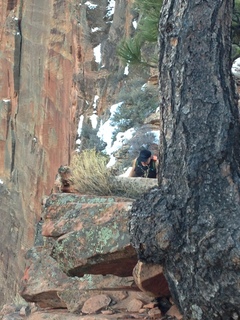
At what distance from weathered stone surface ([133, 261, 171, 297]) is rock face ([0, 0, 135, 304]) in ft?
56.7

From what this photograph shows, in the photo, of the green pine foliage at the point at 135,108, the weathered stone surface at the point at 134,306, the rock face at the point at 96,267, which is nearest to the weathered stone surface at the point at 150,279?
the rock face at the point at 96,267

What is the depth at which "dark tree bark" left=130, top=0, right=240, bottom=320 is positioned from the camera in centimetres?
400

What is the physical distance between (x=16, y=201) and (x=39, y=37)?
633 cm

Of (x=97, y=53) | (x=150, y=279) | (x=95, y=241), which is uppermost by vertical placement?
(x=97, y=53)

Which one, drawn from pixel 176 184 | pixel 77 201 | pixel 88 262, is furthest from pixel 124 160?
pixel 176 184

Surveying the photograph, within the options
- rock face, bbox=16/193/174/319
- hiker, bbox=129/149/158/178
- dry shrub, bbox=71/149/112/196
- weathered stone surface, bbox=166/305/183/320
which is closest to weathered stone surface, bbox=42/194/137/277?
rock face, bbox=16/193/174/319

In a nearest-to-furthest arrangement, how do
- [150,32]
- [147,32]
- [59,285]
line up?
[59,285] → [150,32] → [147,32]

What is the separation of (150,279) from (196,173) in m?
1.04

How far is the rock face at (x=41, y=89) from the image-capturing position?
23.4 meters

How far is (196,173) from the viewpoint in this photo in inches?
169

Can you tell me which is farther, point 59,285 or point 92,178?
point 92,178

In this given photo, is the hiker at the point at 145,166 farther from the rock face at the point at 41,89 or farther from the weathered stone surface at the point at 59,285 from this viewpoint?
the rock face at the point at 41,89

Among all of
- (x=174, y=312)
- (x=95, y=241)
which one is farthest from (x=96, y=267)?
(x=174, y=312)

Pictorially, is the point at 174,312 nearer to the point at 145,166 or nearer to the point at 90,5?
the point at 145,166
